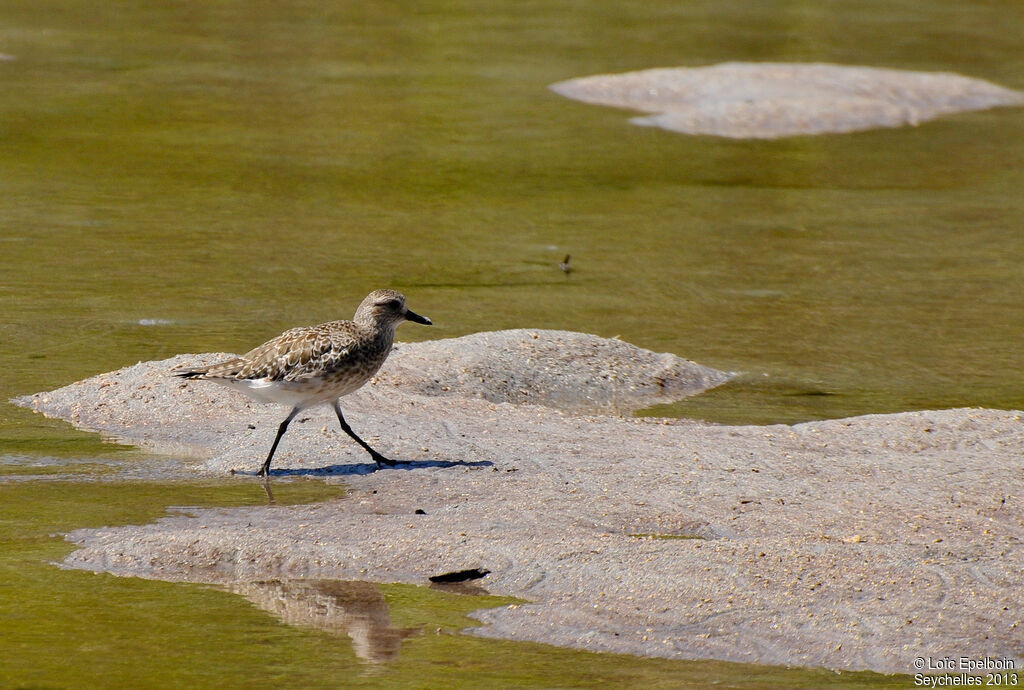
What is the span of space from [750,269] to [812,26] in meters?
14.3

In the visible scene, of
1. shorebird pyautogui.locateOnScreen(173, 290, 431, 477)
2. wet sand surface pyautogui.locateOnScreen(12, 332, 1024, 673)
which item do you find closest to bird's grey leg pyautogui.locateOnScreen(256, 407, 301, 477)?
shorebird pyautogui.locateOnScreen(173, 290, 431, 477)

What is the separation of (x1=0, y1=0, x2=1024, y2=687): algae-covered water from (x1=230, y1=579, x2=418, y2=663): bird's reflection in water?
12cm

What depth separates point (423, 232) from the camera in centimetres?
1348

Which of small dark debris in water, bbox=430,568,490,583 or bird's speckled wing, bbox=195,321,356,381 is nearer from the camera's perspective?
small dark debris in water, bbox=430,568,490,583

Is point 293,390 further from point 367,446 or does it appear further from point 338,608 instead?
point 338,608

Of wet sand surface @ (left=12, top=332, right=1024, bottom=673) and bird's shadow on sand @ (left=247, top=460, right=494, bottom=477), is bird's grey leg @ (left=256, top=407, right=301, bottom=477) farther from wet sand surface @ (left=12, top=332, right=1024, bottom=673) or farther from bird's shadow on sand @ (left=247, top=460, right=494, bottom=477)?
wet sand surface @ (left=12, top=332, right=1024, bottom=673)

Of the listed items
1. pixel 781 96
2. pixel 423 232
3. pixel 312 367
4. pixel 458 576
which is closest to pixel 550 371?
pixel 312 367

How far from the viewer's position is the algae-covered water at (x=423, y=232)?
6.78 m

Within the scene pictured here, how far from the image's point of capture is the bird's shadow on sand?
284 inches

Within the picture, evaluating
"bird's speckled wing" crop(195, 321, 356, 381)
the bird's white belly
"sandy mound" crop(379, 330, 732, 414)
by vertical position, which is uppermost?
"bird's speckled wing" crop(195, 321, 356, 381)

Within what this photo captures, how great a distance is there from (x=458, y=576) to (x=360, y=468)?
61.2 inches

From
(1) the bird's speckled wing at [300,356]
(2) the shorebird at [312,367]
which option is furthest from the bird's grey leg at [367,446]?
(1) the bird's speckled wing at [300,356]

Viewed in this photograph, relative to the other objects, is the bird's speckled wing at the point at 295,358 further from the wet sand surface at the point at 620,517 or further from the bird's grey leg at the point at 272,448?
the wet sand surface at the point at 620,517

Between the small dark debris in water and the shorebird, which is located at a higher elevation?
the shorebird
